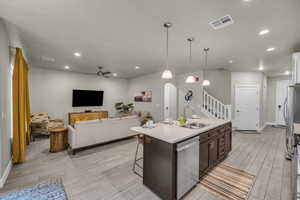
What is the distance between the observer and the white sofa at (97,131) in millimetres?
3416

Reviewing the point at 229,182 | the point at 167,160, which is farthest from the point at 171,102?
the point at 167,160

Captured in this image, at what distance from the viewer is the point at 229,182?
2316 millimetres

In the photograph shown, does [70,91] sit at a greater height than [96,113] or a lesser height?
greater

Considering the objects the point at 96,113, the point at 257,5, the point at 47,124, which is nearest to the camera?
the point at 257,5

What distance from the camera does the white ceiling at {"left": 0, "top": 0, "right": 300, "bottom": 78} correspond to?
1.85m

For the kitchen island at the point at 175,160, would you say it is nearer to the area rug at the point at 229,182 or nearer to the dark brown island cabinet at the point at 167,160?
the dark brown island cabinet at the point at 167,160

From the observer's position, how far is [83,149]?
3682 mm

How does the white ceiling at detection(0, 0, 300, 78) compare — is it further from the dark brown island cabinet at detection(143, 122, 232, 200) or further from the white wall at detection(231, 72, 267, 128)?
the white wall at detection(231, 72, 267, 128)

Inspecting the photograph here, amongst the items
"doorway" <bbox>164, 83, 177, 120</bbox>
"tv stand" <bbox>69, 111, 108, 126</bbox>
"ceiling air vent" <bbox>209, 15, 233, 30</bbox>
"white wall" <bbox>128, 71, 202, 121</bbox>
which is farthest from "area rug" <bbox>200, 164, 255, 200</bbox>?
"tv stand" <bbox>69, 111, 108, 126</bbox>

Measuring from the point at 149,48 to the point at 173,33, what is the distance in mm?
952

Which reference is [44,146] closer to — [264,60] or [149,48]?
[149,48]

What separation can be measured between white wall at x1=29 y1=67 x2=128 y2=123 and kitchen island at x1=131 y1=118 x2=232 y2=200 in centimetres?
562

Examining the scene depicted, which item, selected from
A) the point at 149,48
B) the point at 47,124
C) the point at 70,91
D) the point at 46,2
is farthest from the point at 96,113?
the point at 46,2

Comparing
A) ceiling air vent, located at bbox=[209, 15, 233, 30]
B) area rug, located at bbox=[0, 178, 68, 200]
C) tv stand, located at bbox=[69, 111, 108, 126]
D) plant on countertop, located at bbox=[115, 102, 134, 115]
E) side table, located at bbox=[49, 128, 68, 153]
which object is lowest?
area rug, located at bbox=[0, 178, 68, 200]
